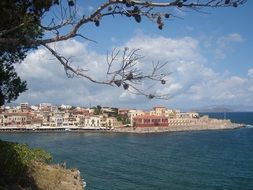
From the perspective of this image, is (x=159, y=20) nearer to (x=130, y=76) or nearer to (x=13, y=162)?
(x=130, y=76)

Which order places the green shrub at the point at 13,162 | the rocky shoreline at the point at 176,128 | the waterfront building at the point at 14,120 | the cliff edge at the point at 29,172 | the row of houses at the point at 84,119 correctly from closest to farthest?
the green shrub at the point at 13,162
the cliff edge at the point at 29,172
the rocky shoreline at the point at 176,128
the row of houses at the point at 84,119
the waterfront building at the point at 14,120

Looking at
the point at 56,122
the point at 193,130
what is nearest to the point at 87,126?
the point at 56,122

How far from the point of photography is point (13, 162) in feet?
50.9

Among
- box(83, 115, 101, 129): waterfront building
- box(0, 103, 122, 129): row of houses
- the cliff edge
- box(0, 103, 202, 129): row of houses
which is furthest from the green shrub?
box(83, 115, 101, 129): waterfront building

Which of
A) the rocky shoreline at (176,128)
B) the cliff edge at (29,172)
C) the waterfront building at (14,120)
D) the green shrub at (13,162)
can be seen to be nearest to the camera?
the green shrub at (13,162)

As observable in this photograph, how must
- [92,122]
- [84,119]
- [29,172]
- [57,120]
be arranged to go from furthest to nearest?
[84,119], [57,120], [92,122], [29,172]

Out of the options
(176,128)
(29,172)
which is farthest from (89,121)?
(29,172)

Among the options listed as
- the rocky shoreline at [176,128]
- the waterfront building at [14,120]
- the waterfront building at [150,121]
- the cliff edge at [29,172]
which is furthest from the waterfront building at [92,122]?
the cliff edge at [29,172]

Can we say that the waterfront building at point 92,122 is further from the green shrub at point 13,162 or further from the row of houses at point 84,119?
the green shrub at point 13,162

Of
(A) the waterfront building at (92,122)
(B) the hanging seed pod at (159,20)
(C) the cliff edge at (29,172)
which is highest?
(A) the waterfront building at (92,122)

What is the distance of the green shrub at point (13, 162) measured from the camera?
1468cm

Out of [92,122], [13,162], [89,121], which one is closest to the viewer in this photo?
[13,162]

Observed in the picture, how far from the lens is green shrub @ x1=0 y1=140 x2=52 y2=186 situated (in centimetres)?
1468

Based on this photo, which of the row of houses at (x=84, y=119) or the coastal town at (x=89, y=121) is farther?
the row of houses at (x=84, y=119)
